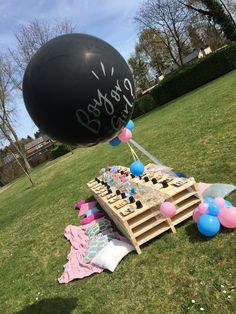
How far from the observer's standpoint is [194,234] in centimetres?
469

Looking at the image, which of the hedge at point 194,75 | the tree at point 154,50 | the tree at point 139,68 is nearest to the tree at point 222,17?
the hedge at point 194,75

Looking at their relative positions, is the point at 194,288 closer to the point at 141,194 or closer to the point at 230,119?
the point at 141,194

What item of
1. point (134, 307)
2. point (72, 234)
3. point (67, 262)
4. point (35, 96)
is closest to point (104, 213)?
point (72, 234)

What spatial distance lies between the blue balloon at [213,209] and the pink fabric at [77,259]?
1.90 m

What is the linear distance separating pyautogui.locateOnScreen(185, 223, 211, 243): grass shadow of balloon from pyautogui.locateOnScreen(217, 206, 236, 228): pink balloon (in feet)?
1.09

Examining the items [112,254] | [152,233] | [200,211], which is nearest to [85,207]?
[112,254]

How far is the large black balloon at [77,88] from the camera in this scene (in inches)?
107

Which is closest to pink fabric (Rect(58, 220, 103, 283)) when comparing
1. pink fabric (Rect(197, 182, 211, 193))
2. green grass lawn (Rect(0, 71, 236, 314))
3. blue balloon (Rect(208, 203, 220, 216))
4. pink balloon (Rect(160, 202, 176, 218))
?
green grass lawn (Rect(0, 71, 236, 314))

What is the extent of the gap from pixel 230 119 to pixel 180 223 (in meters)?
5.33

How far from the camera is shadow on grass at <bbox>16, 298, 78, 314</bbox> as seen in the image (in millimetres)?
4426

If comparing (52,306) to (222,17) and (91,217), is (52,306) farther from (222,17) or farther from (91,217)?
(222,17)

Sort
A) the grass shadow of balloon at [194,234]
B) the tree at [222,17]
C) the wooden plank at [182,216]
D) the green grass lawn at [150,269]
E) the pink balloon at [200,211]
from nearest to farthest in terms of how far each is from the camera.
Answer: the green grass lawn at [150,269] → the grass shadow of balloon at [194,234] → the pink balloon at [200,211] → the wooden plank at [182,216] → the tree at [222,17]

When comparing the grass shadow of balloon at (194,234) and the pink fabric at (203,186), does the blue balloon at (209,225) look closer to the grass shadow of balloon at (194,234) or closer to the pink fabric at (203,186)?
the grass shadow of balloon at (194,234)

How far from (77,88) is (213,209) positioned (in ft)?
9.29
